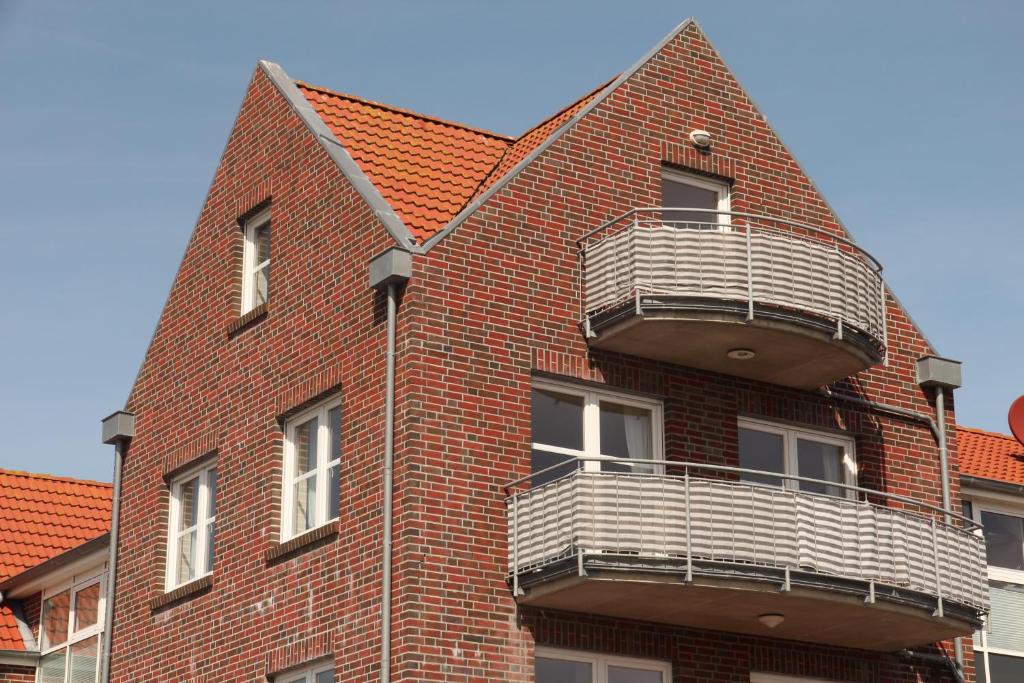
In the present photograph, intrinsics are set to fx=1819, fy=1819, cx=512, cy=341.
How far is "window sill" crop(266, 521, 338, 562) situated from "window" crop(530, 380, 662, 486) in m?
2.40

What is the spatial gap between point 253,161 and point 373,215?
389 centimetres

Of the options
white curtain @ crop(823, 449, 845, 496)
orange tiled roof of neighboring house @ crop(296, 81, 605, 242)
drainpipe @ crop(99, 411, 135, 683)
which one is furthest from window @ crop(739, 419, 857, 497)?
drainpipe @ crop(99, 411, 135, 683)

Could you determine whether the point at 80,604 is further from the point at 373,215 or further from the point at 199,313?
the point at 373,215

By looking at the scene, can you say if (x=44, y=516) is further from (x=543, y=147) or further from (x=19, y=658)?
(x=543, y=147)

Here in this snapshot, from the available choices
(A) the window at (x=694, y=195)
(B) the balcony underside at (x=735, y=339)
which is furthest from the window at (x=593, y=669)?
(A) the window at (x=694, y=195)

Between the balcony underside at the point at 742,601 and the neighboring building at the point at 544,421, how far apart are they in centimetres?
5

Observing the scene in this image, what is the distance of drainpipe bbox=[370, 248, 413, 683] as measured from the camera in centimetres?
1873

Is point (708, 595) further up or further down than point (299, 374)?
further down

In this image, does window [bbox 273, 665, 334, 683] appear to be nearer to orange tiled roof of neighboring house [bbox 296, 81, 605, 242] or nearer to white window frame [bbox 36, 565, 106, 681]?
orange tiled roof of neighboring house [bbox 296, 81, 605, 242]

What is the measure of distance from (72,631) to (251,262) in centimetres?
728

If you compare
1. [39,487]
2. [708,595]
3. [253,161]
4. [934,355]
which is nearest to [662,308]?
[708,595]

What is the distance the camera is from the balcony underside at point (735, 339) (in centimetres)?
2039

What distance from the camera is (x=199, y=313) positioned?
2459 centimetres

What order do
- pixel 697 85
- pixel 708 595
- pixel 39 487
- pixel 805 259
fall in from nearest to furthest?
pixel 708 595, pixel 805 259, pixel 697 85, pixel 39 487
